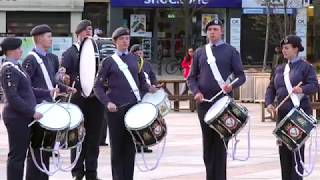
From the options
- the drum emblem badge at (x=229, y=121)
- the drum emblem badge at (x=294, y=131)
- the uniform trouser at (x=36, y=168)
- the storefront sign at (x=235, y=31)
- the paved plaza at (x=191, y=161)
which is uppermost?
the storefront sign at (x=235, y=31)

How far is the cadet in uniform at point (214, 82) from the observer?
9.16 m

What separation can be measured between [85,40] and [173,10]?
112 ft

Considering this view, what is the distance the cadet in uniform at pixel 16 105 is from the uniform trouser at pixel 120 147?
1037 mm

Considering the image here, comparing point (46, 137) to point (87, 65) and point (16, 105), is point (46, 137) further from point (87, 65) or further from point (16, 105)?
point (87, 65)

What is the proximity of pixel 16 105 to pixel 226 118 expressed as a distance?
2.32 metres

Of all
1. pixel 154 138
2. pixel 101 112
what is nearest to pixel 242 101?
pixel 101 112

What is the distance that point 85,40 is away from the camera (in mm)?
10469

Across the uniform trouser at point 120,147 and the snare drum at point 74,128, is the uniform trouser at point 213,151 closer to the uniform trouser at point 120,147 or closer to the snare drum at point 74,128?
the uniform trouser at point 120,147

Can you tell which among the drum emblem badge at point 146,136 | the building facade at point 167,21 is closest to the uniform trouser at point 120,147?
the drum emblem badge at point 146,136

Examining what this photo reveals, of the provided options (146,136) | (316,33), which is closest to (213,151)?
(146,136)

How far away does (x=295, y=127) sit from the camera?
889cm

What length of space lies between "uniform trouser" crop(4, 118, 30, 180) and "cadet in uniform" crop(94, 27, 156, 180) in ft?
3.45

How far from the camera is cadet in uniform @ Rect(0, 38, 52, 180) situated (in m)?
8.44

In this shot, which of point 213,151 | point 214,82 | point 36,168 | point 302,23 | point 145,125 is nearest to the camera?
point 145,125
